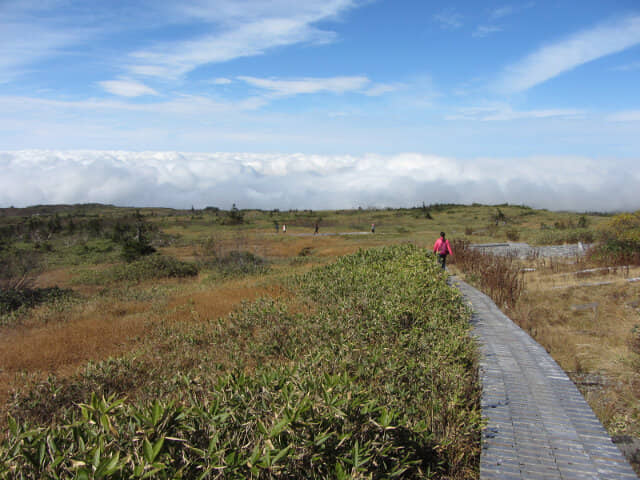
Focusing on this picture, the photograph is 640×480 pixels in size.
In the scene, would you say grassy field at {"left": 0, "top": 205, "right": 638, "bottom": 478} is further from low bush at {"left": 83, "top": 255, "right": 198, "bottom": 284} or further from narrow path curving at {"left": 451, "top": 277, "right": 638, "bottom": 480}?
low bush at {"left": 83, "top": 255, "right": 198, "bottom": 284}

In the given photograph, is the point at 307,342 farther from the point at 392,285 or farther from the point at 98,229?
the point at 98,229

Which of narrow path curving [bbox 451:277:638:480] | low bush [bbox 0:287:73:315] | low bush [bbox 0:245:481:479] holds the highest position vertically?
low bush [bbox 0:245:481:479]

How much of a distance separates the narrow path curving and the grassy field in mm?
218

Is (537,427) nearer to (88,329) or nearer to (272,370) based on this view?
(272,370)

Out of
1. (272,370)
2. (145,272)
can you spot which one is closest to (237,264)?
(145,272)

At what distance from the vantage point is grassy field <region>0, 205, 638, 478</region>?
7.73 ft

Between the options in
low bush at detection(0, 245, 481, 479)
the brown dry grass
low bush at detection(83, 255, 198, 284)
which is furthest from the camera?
low bush at detection(83, 255, 198, 284)

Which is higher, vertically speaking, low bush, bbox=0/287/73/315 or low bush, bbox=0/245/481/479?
low bush, bbox=0/245/481/479

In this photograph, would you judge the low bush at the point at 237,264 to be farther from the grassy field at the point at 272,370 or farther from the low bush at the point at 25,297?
the low bush at the point at 25,297

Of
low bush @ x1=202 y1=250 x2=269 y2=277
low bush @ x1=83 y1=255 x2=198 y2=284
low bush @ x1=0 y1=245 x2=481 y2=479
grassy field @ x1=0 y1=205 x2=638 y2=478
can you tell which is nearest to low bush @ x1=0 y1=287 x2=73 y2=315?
grassy field @ x1=0 y1=205 x2=638 y2=478

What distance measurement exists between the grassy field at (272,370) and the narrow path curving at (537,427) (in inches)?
8.6

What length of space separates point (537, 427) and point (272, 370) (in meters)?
2.52

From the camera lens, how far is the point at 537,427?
380 cm

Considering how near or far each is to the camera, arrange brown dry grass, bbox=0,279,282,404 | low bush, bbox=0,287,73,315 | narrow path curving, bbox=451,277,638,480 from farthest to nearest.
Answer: low bush, bbox=0,287,73,315, brown dry grass, bbox=0,279,282,404, narrow path curving, bbox=451,277,638,480
